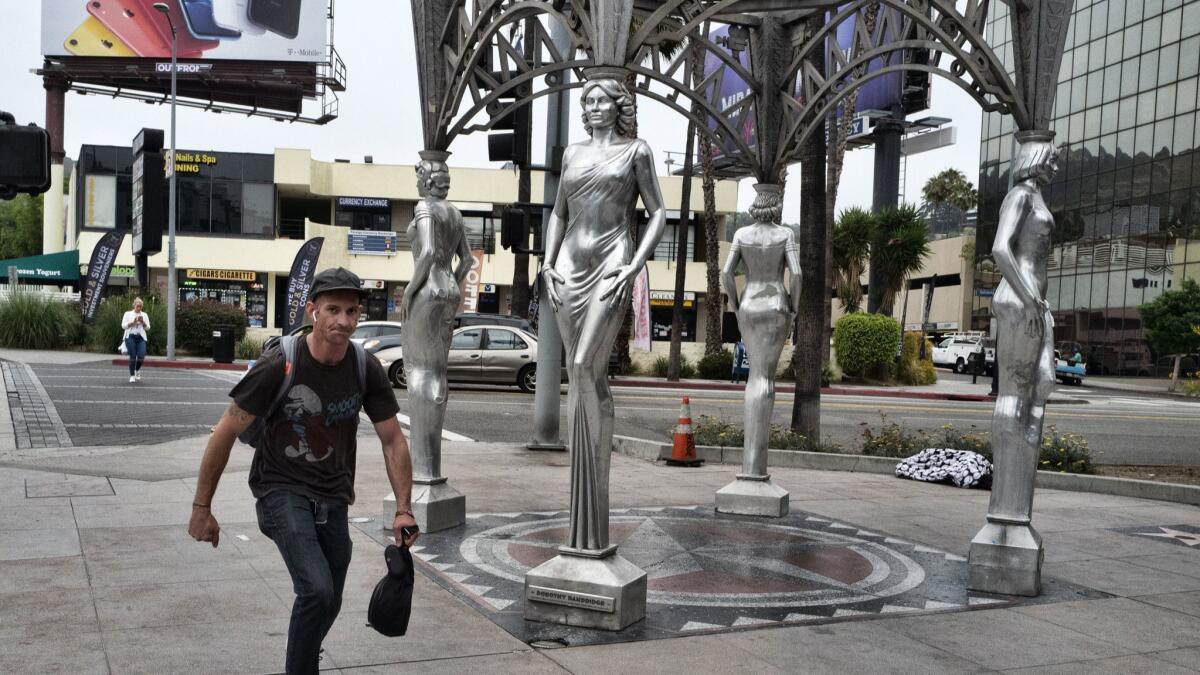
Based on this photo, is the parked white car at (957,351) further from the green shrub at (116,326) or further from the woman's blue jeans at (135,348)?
the woman's blue jeans at (135,348)

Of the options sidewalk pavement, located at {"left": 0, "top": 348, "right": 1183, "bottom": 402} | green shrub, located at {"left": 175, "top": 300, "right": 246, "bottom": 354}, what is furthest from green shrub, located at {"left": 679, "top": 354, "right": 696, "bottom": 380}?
green shrub, located at {"left": 175, "top": 300, "right": 246, "bottom": 354}

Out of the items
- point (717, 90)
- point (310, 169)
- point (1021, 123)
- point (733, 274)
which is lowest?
→ point (733, 274)

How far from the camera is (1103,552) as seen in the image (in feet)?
25.9

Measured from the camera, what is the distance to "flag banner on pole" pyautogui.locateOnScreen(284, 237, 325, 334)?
2819 centimetres

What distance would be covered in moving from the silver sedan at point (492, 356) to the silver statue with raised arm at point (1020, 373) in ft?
55.1

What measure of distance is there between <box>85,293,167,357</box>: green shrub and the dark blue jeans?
1173 inches

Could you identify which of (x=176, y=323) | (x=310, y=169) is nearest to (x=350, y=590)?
(x=176, y=323)

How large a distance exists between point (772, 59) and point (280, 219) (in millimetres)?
44174

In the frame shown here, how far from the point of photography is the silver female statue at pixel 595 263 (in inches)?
223

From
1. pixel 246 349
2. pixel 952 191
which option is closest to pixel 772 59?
pixel 246 349

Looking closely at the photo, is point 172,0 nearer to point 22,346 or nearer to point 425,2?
point 22,346

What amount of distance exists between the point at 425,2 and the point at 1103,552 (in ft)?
21.2

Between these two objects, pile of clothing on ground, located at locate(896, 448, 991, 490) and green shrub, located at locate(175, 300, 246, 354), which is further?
green shrub, located at locate(175, 300, 246, 354)

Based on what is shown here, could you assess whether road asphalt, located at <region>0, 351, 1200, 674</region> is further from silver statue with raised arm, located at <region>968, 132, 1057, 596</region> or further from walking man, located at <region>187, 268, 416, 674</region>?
walking man, located at <region>187, 268, 416, 674</region>
